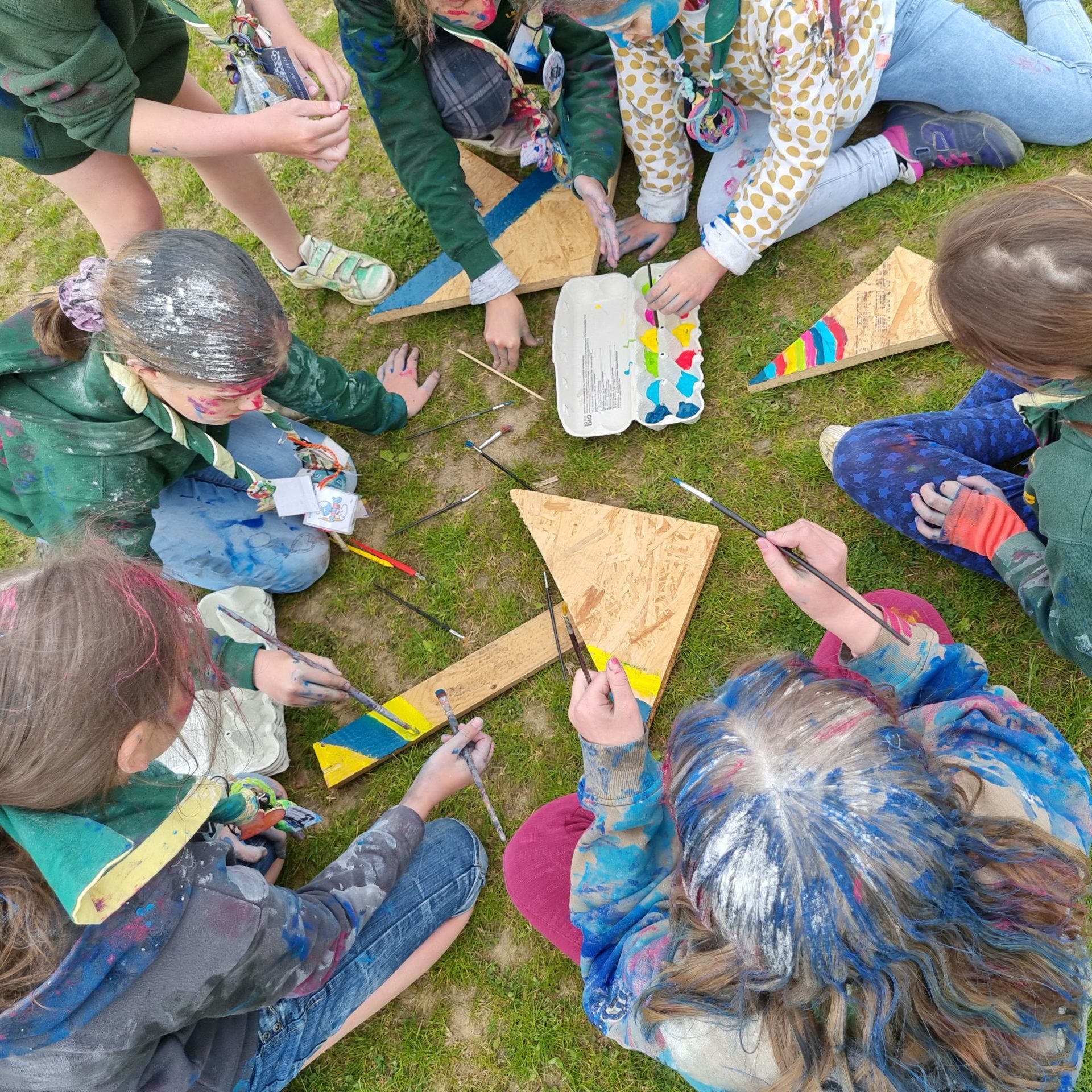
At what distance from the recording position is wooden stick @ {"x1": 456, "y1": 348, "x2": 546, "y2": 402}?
3.26 meters

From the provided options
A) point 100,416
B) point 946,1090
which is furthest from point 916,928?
point 100,416

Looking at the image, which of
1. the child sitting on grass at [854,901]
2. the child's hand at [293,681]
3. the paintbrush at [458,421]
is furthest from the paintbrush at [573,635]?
the child sitting on grass at [854,901]

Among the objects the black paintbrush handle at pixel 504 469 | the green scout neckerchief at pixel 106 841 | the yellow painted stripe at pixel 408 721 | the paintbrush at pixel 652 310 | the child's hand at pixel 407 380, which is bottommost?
the yellow painted stripe at pixel 408 721

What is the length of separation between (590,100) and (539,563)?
70.1 inches

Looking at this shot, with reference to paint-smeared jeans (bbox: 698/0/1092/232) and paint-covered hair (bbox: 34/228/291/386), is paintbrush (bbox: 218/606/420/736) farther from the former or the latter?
paint-smeared jeans (bbox: 698/0/1092/232)

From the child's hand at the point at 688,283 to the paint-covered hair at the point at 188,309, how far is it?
56.1 inches

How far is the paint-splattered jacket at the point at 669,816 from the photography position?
160 centimetres

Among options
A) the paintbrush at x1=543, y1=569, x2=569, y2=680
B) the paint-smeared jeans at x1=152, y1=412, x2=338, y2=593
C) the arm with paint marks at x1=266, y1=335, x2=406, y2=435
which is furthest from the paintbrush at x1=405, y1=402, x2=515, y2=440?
the paintbrush at x1=543, y1=569, x2=569, y2=680

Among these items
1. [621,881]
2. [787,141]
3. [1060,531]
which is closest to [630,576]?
[621,881]

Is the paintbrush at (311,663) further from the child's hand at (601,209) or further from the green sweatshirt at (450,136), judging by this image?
the child's hand at (601,209)

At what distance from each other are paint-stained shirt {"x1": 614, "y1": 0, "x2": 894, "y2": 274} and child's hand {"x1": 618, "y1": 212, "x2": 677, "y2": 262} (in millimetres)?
173

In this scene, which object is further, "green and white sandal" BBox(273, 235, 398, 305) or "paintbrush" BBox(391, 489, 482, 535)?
"green and white sandal" BBox(273, 235, 398, 305)

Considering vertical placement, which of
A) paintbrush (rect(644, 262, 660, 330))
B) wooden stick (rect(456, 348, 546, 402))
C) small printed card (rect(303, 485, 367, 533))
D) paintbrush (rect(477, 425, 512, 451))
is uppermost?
paintbrush (rect(644, 262, 660, 330))

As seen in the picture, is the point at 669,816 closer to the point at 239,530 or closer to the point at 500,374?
the point at 239,530
